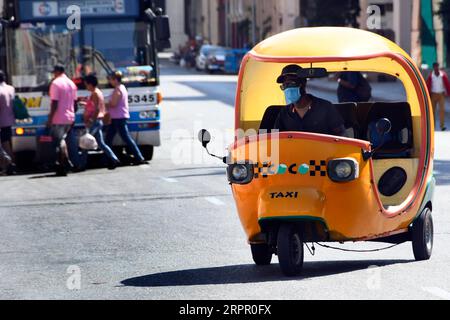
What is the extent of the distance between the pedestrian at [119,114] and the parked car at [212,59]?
182 feet

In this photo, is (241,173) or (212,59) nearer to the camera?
(241,173)

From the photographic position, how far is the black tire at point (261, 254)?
1159cm

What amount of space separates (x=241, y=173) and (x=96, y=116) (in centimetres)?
1231

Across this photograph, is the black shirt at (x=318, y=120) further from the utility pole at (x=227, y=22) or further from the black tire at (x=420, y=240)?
the utility pole at (x=227, y=22)

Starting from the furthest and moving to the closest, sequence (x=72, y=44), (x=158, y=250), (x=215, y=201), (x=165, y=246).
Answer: (x=72, y=44) → (x=215, y=201) → (x=165, y=246) → (x=158, y=250)

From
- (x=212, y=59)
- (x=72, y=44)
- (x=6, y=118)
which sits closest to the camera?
(x=6, y=118)

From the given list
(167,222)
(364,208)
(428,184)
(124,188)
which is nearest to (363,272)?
(364,208)

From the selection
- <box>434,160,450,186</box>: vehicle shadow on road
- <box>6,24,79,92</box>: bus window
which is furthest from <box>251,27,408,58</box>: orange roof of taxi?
<box>6,24,79,92</box>: bus window

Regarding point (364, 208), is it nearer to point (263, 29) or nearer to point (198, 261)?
point (198, 261)

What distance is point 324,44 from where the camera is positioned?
11.5m

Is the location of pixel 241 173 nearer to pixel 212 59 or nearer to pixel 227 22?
pixel 212 59

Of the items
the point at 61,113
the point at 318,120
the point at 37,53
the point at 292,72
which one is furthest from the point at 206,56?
the point at 318,120

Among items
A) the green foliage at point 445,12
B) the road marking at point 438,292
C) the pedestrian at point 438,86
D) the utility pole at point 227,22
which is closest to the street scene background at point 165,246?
the road marking at point 438,292

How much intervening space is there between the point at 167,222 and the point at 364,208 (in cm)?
499
